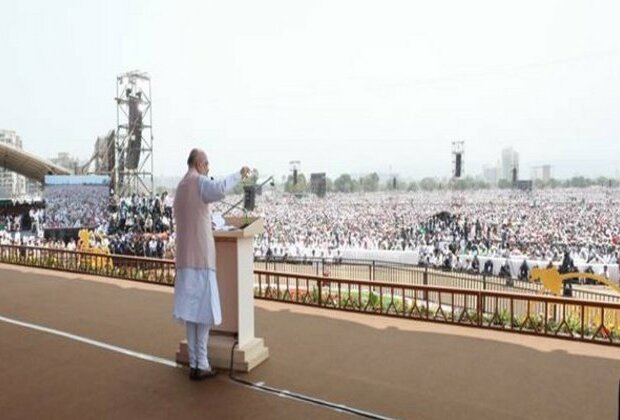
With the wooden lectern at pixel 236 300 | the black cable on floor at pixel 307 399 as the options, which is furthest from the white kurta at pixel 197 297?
the black cable on floor at pixel 307 399

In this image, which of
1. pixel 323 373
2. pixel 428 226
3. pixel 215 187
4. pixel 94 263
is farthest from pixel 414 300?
pixel 428 226

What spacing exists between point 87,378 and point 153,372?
0.42 m

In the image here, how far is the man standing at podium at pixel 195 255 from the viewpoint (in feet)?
10.5

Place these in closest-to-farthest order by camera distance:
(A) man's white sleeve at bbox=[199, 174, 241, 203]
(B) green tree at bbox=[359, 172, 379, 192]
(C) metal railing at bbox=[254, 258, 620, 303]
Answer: (A) man's white sleeve at bbox=[199, 174, 241, 203] < (C) metal railing at bbox=[254, 258, 620, 303] < (B) green tree at bbox=[359, 172, 379, 192]

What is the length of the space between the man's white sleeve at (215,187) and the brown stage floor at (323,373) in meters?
1.20

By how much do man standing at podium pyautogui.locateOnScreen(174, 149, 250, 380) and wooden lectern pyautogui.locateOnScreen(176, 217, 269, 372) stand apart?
24 centimetres

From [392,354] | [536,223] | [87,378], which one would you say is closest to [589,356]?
[392,354]

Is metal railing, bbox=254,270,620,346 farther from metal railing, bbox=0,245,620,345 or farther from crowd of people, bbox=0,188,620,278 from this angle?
crowd of people, bbox=0,188,620,278

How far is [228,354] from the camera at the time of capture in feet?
11.4

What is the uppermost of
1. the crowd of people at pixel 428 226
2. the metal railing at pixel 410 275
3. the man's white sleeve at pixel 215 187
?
the man's white sleeve at pixel 215 187

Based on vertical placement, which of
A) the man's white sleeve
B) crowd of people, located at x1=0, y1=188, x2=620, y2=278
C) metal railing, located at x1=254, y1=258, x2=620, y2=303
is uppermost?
the man's white sleeve

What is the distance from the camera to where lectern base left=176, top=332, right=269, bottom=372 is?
11.3 ft

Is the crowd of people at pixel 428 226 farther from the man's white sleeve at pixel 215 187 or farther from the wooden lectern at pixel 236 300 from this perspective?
the man's white sleeve at pixel 215 187

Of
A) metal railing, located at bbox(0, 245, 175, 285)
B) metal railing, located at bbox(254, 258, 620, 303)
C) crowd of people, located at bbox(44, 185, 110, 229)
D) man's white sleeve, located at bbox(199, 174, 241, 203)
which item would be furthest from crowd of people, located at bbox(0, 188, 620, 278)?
man's white sleeve, located at bbox(199, 174, 241, 203)
